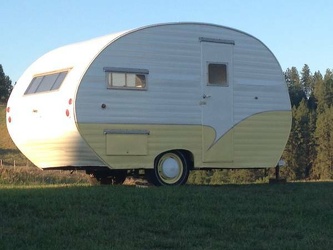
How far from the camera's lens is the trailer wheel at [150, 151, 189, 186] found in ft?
48.7

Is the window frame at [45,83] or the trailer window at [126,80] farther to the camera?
the window frame at [45,83]

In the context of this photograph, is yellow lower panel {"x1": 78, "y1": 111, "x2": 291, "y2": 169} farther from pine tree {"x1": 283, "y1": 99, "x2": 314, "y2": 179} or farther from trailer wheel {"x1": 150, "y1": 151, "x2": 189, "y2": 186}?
pine tree {"x1": 283, "y1": 99, "x2": 314, "y2": 179}

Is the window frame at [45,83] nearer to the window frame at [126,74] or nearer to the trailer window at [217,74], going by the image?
the window frame at [126,74]

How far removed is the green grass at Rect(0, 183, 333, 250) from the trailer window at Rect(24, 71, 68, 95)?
2.48 m

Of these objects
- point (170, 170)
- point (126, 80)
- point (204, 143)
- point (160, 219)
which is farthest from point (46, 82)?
point (160, 219)

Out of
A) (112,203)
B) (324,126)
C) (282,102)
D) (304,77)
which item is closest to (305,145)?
(324,126)

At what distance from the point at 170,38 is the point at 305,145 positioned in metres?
56.5

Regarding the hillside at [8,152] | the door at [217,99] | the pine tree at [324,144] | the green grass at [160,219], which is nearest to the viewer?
the green grass at [160,219]

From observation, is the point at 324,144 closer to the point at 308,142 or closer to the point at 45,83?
the point at 308,142

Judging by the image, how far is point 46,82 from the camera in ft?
49.0

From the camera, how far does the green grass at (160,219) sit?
27.6ft

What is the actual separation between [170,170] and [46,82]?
3.02 m

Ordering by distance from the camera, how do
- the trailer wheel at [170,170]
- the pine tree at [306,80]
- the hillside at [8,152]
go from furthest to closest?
the pine tree at [306,80]
the hillside at [8,152]
the trailer wheel at [170,170]

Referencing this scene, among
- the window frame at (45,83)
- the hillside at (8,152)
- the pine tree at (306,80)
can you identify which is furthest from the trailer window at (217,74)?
the pine tree at (306,80)
